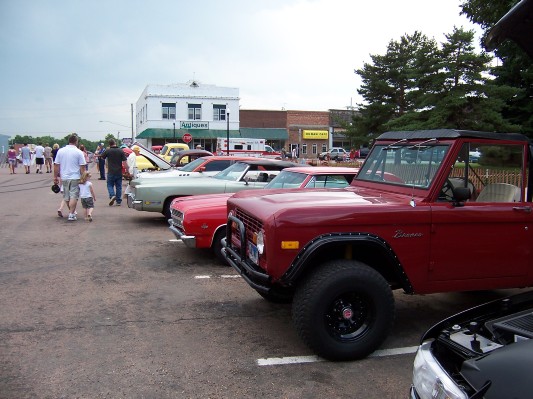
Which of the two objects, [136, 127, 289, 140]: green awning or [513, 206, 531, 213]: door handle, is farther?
[136, 127, 289, 140]: green awning

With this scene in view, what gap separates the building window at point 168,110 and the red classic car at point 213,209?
4635cm

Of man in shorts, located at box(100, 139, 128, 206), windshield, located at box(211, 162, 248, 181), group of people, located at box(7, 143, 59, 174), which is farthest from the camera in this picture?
group of people, located at box(7, 143, 59, 174)

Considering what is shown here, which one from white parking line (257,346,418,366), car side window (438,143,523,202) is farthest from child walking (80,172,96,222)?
car side window (438,143,523,202)

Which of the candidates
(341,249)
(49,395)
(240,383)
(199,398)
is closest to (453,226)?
(341,249)

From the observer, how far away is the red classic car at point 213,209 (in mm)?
6270

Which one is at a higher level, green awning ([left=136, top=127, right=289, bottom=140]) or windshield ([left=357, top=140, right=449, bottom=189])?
green awning ([left=136, top=127, right=289, bottom=140])

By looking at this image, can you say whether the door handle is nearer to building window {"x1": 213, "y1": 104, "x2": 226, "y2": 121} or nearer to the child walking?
the child walking

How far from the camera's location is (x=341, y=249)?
384 cm

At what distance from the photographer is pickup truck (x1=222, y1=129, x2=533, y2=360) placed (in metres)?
3.52

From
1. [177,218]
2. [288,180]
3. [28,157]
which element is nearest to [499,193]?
[288,180]

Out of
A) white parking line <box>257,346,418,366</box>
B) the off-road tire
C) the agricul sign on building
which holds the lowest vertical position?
white parking line <box>257,346,418,366</box>

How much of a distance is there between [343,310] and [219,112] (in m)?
51.0

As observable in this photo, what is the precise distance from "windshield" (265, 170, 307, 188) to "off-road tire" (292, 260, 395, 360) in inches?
128

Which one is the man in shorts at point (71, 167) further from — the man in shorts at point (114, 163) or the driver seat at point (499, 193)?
the driver seat at point (499, 193)
